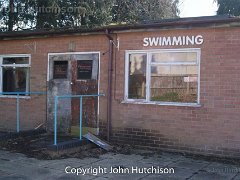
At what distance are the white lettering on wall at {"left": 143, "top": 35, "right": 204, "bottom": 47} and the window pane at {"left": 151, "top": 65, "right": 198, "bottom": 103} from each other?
55cm

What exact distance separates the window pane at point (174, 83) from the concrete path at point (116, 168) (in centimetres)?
146

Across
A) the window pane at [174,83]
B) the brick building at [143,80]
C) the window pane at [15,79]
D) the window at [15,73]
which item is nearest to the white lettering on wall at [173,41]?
the brick building at [143,80]

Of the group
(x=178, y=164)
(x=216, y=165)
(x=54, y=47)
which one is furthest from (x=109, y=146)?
(x=54, y=47)

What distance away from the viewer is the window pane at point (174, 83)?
8617 mm

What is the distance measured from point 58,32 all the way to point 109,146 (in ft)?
11.8

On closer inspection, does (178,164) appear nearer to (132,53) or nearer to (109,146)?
(109,146)

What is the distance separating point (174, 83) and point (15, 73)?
5.42 meters

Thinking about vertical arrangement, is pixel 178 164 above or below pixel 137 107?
below

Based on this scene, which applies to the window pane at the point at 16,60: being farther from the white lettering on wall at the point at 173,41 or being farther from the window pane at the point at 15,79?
the white lettering on wall at the point at 173,41

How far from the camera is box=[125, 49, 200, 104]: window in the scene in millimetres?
8617

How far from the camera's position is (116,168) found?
7188 mm

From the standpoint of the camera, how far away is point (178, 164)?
297 inches

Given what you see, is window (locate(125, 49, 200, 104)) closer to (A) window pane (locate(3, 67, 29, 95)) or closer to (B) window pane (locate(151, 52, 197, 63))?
(B) window pane (locate(151, 52, 197, 63))

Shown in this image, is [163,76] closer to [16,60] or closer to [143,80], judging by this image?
[143,80]
